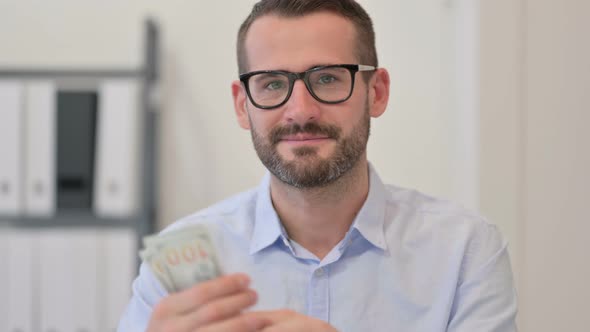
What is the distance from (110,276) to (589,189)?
4.87 feet

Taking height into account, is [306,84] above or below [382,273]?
above

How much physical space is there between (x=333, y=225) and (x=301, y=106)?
0.90ft

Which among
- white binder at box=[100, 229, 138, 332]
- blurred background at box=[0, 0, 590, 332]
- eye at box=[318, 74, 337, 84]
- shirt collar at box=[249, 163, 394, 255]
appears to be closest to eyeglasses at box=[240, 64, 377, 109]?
eye at box=[318, 74, 337, 84]

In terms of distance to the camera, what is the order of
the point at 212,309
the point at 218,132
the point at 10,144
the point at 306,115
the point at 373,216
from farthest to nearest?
1. the point at 218,132
2. the point at 10,144
3. the point at 373,216
4. the point at 306,115
5. the point at 212,309

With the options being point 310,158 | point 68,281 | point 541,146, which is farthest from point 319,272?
point 68,281

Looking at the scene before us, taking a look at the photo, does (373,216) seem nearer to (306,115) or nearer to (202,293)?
(306,115)

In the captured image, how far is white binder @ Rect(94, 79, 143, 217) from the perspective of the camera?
5.99 ft

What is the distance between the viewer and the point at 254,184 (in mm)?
2094

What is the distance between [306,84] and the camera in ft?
3.34

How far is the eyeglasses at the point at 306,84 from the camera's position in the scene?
1.03 meters

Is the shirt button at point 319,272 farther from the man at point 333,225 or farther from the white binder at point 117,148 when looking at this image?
the white binder at point 117,148

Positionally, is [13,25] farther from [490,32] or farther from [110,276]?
[490,32]

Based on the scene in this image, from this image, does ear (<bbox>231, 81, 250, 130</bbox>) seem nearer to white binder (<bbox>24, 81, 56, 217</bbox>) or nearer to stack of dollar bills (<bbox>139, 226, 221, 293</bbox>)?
stack of dollar bills (<bbox>139, 226, 221, 293</bbox>)

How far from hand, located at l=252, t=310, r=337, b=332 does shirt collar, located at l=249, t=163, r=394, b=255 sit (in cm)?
32
